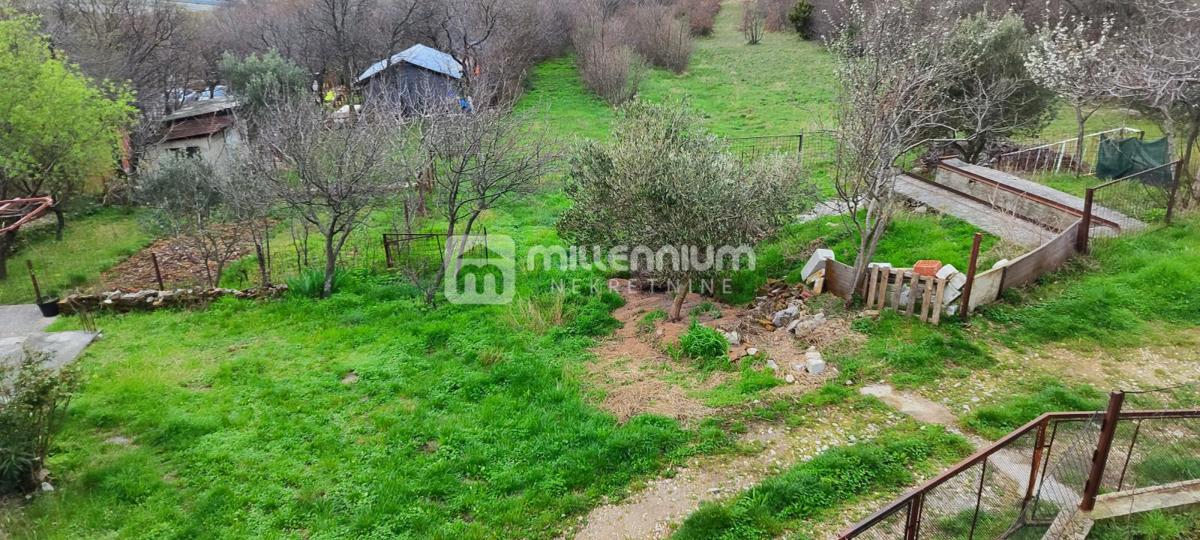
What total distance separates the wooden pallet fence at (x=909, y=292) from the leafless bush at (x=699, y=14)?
3558 centimetres

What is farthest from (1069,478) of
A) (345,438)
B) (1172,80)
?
(1172,80)

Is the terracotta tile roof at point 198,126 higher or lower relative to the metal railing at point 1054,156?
higher

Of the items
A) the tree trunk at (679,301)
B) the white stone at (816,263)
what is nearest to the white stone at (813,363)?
the tree trunk at (679,301)

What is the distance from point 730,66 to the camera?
34969mm

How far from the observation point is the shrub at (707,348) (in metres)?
8.46

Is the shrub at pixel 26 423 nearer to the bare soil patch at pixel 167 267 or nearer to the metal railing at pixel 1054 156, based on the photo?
the bare soil patch at pixel 167 267

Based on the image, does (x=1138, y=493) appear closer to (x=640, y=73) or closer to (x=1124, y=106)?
(x=1124, y=106)

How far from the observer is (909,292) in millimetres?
9016

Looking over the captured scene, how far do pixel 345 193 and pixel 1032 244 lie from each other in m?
12.4

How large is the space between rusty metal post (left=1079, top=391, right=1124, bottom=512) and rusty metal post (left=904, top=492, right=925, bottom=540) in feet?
5.33

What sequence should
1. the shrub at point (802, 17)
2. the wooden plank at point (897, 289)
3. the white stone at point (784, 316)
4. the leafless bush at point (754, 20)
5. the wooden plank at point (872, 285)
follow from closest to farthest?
1. the wooden plank at point (897, 289)
2. the wooden plank at point (872, 285)
3. the white stone at point (784, 316)
4. the shrub at point (802, 17)
5. the leafless bush at point (754, 20)

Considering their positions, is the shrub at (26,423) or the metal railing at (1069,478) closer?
the metal railing at (1069,478)

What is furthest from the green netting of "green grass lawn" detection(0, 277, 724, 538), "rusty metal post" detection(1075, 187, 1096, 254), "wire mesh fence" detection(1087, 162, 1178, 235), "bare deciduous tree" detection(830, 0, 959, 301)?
"green grass lawn" detection(0, 277, 724, 538)

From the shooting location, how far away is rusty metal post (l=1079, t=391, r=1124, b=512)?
4551mm
